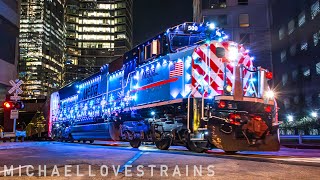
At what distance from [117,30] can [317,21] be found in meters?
126

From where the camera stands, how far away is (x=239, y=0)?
164ft

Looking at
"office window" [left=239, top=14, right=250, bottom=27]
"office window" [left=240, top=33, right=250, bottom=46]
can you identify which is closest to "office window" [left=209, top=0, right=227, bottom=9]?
"office window" [left=239, top=14, right=250, bottom=27]

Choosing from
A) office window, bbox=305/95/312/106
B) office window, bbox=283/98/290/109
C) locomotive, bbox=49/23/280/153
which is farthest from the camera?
office window, bbox=283/98/290/109

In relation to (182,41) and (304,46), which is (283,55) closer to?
(304,46)

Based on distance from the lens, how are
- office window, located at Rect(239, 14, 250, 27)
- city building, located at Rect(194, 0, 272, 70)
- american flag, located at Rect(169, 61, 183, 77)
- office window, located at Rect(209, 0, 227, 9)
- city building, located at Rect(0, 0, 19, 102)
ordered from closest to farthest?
american flag, located at Rect(169, 61, 183, 77) < city building, located at Rect(0, 0, 19, 102) < city building, located at Rect(194, 0, 272, 70) < office window, located at Rect(239, 14, 250, 27) < office window, located at Rect(209, 0, 227, 9)

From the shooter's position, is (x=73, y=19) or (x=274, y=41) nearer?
(x=274, y=41)

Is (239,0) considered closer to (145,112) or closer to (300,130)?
(300,130)

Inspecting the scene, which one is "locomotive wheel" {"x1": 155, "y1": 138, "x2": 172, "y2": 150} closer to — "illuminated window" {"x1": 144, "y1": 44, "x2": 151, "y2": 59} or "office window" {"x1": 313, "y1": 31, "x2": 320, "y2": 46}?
"illuminated window" {"x1": 144, "y1": 44, "x2": 151, "y2": 59}

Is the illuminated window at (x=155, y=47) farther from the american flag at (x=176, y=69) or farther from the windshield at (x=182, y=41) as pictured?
the american flag at (x=176, y=69)

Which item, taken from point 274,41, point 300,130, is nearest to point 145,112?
point 300,130

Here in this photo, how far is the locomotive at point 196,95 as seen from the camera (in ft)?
35.1

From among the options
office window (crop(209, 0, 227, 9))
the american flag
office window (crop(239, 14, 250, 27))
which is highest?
office window (crop(209, 0, 227, 9))

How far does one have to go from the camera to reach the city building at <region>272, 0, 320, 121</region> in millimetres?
33375

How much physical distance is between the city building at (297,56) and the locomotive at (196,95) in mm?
22111
